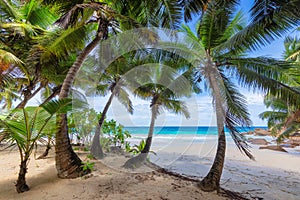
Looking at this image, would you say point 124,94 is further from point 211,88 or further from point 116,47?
point 211,88

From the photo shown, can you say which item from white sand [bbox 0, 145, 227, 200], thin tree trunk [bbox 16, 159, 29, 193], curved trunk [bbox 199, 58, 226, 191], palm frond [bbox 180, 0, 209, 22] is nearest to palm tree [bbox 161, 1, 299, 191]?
curved trunk [bbox 199, 58, 226, 191]

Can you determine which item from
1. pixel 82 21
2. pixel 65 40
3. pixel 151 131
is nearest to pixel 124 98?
pixel 151 131

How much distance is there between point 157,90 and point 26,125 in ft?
15.3

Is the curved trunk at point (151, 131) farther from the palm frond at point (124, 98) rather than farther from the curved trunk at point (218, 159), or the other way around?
the curved trunk at point (218, 159)

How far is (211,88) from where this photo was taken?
411 centimetres

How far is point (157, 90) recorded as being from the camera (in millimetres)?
6918

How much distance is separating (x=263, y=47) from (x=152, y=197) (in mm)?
3844

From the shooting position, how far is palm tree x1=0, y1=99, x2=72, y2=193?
9.61 ft

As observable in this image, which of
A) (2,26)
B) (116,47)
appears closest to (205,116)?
(116,47)

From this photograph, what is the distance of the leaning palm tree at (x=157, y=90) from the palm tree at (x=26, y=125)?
2.49m

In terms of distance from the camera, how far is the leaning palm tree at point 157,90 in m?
5.40

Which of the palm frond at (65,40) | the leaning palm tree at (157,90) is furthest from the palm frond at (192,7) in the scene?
the palm frond at (65,40)

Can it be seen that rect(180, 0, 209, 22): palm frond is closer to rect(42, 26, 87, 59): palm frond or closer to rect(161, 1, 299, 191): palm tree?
rect(161, 1, 299, 191): palm tree

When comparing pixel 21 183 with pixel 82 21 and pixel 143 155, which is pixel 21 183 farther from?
pixel 82 21
